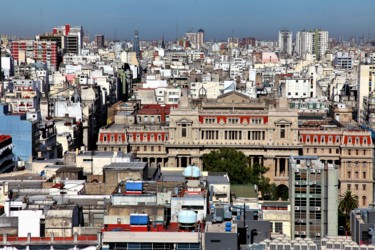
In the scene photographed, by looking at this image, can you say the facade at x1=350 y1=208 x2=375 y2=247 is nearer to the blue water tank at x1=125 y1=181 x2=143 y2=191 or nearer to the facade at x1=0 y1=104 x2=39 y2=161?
the blue water tank at x1=125 y1=181 x2=143 y2=191

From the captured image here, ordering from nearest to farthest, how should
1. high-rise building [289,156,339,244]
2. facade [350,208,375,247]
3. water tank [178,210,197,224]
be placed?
1. water tank [178,210,197,224]
2. facade [350,208,375,247]
3. high-rise building [289,156,339,244]

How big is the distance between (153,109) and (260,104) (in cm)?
1356

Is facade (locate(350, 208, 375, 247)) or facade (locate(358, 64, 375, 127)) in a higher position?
facade (locate(358, 64, 375, 127))

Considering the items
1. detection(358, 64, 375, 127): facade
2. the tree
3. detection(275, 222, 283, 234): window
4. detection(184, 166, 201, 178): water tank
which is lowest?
detection(275, 222, 283, 234): window

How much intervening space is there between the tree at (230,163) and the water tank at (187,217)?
34.2 metres

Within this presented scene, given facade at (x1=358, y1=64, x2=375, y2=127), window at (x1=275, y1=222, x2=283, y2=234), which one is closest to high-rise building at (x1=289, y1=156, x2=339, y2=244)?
window at (x1=275, y1=222, x2=283, y2=234)

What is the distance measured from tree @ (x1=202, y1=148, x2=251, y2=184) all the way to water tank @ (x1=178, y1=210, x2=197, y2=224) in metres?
34.2

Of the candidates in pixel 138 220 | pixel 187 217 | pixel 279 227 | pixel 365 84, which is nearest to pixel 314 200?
pixel 279 227

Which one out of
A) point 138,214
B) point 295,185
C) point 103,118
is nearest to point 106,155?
point 295,185

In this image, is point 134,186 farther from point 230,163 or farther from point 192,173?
point 230,163

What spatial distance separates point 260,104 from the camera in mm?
93562

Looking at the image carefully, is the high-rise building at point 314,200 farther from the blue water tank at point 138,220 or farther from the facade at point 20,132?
the facade at point 20,132

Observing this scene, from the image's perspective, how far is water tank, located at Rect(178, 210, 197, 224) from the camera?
1623 inches

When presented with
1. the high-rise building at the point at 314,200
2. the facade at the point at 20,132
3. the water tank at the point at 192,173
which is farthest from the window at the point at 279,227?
the facade at the point at 20,132
